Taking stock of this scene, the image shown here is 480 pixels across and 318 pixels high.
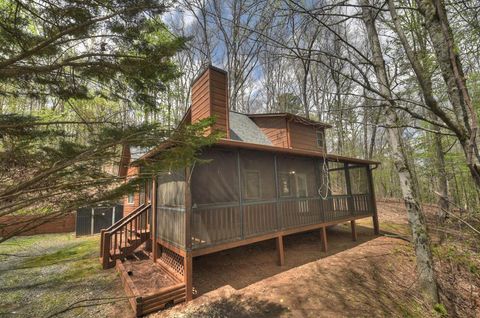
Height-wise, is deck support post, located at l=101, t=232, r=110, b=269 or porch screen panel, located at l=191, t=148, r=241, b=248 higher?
porch screen panel, located at l=191, t=148, r=241, b=248

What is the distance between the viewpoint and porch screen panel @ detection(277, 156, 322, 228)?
24.6 feet

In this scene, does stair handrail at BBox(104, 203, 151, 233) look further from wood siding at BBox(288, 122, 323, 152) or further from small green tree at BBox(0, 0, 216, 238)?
wood siding at BBox(288, 122, 323, 152)

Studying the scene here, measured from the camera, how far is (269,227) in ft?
22.5

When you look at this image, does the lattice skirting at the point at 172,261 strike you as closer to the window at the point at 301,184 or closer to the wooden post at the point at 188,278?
the wooden post at the point at 188,278

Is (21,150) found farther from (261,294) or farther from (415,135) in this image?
(415,135)

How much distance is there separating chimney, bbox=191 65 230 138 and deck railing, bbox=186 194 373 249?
3143 mm

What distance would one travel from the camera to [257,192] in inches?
328

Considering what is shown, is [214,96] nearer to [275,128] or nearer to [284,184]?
[275,128]

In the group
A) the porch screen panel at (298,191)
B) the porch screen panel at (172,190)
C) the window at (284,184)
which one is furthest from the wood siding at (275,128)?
the porch screen panel at (172,190)

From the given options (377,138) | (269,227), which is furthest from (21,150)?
(377,138)

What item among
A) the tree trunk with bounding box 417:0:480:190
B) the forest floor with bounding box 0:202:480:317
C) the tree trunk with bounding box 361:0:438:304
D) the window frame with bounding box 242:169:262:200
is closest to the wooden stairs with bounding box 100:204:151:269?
the forest floor with bounding box 0:202:480:317

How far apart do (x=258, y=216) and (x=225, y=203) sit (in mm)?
1291

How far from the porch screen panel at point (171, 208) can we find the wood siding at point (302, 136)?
22.6ft

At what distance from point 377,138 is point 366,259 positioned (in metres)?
18.7
